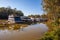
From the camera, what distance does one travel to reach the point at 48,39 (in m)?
14.4

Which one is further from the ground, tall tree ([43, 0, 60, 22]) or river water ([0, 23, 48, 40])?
tall tree ([43, 0, 60, 22])

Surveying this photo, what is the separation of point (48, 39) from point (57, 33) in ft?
5.34

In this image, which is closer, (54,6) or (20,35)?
(20,35)

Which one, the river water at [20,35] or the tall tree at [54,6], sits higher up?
the tall tree at [54,6]

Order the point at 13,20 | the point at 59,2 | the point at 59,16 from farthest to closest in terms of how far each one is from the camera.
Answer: the point at 13,20 → the point at 59,16 → the point at 59,2

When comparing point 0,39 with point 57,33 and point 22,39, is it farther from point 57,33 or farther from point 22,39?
point 57,33

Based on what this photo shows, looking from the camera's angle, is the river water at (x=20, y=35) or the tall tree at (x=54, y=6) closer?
the river water at (x=20, y=35)

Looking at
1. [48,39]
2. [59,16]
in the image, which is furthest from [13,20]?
[48,39]

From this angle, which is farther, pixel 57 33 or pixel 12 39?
pixel 12 39

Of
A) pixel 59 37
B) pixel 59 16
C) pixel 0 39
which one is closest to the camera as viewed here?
pixel 59 37

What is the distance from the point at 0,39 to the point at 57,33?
8.22 metres

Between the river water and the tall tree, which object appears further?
the tall tree

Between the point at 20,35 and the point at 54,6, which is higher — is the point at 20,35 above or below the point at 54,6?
below

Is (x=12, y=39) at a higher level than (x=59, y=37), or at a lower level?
lower
